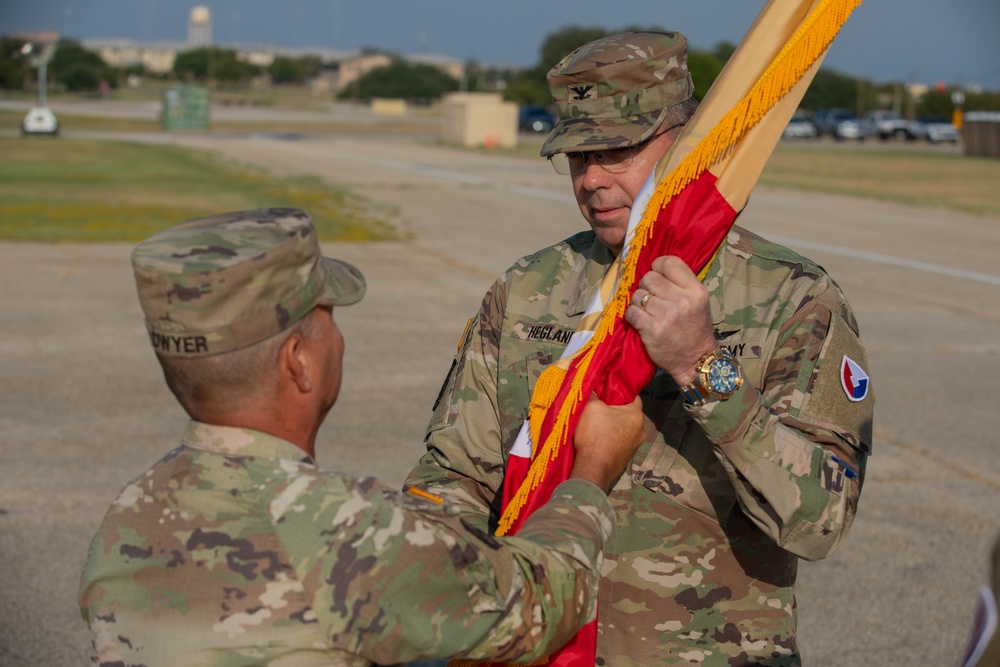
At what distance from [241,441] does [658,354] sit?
0.93m

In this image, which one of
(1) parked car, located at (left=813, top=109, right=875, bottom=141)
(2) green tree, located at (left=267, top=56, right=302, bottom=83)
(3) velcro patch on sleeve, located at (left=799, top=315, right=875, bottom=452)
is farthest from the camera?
(2) green tree, located at (left=267, top=56, right=302, bottom=83)

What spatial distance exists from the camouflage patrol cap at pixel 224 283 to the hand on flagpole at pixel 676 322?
2.51ft

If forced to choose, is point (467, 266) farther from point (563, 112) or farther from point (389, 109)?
point (389, 109)

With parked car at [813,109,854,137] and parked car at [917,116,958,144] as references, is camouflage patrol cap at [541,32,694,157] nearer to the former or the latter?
parked car at [917,116,958,144]

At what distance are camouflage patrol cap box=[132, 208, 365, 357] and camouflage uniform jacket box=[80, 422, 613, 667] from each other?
0.19 metres

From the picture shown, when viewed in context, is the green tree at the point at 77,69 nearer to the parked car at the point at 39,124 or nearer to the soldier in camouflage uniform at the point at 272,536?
the parked car at the point at 39,124

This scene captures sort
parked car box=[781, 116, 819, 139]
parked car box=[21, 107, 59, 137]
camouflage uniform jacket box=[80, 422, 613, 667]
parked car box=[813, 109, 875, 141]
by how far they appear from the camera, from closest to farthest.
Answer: camouflage uniform jacket box=[80, 422, 613, 667]
parked car box=[21, 107, 59, 137]
parked car box=[781, 116, 819, 139]
parked car box=[813, 109, 875, 141]

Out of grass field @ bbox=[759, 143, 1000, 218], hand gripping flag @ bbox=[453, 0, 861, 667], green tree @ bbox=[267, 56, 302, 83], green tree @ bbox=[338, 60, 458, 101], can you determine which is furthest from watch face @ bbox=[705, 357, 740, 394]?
green tree @ bbox=[267, 56, 302, 83]

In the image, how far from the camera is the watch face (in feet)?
8.20

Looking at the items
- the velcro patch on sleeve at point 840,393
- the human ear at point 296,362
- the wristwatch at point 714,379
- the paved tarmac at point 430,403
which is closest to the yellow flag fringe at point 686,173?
the wristwatch at point 714,379

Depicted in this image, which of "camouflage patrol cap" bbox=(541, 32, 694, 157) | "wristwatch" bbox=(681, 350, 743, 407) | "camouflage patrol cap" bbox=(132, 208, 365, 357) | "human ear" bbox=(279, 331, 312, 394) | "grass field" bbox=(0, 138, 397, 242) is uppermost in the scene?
"camouflage patrol cap" bbox=(541, 32, 694, 157)

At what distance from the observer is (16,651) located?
16.4 feet

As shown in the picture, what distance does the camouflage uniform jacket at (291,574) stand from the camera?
200cm

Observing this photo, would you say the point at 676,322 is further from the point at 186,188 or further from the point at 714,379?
the point at 186,188
